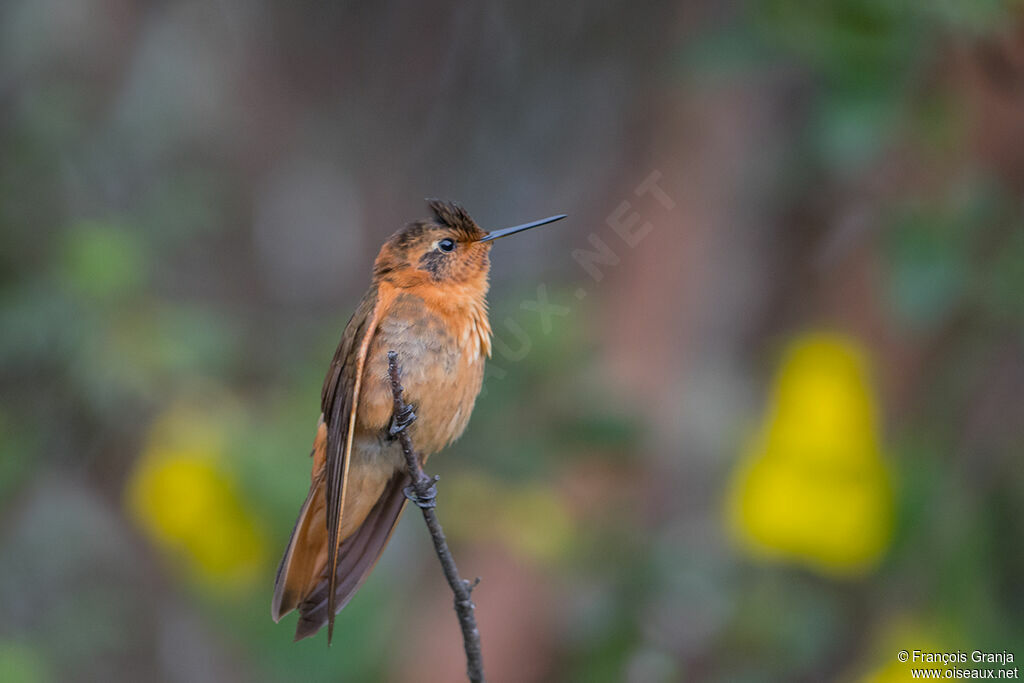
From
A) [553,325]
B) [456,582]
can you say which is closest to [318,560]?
[456,582]

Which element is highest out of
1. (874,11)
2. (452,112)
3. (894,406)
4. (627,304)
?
(452,112)

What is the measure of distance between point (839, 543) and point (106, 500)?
10.5ft

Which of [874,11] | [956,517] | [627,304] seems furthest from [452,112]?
[956,517]

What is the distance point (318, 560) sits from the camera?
1.89 m

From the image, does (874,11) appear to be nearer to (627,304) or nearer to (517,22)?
(627,304)

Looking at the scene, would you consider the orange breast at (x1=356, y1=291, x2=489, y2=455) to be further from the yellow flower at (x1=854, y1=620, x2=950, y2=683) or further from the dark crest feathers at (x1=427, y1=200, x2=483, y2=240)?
the yellow flower at (x1=854, y1=620, x2=950, y2=683)

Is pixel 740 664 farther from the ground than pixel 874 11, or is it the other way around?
pixel 874 11

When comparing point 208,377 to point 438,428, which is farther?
point 208,377

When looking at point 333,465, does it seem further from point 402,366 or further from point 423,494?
point 402,366

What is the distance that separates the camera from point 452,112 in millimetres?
5477

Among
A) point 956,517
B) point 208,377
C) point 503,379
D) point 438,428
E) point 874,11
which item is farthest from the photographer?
point 208,377

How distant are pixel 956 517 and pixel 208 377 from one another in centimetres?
231

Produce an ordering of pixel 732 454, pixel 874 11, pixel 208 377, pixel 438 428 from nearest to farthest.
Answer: pixel 438 428, pixel 874 11, pixel 208 377, pixel 732 454

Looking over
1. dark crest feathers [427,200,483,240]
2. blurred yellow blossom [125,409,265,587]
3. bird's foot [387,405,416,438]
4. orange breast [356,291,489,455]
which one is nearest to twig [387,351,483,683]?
bird's foot [387,405,416,438]
